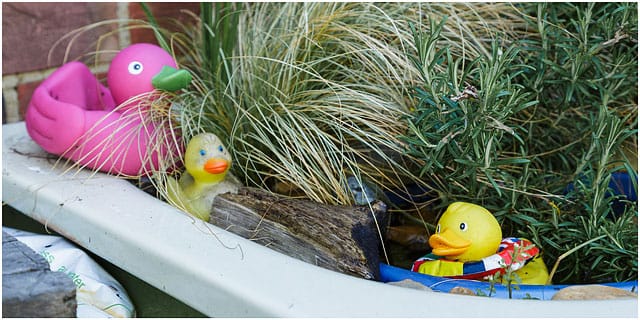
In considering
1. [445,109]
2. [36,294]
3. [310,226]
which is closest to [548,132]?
[445,109]

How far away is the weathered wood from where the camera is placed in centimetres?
88

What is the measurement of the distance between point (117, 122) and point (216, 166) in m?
0.20

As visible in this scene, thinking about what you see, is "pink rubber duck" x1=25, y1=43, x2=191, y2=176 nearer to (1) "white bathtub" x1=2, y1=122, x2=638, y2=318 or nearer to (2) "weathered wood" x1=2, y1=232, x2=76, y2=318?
(1) "white bathtub" x1=2, y1=122, x2=638, y2=318

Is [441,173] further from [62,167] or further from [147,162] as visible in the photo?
[62,167]

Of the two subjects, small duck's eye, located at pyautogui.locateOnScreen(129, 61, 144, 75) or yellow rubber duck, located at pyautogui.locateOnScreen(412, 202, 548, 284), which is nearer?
yellow rubber duck, located at pyautogui.locateOnScreen(412, 202, 548, 284)

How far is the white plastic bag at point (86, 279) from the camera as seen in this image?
1127 mm

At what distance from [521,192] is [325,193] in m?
0.28

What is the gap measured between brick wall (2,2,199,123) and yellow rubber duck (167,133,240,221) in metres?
0.43

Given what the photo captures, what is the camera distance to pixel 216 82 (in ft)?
4.56

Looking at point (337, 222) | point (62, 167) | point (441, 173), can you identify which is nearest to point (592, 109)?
point (441, 173)

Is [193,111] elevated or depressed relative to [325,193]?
elevated

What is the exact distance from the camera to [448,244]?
1116 mm

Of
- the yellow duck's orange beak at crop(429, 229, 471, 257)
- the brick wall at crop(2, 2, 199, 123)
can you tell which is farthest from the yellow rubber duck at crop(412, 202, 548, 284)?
the brick wall at crop(2, 2, 199, 123)

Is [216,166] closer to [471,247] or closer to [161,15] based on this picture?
[471,247]
